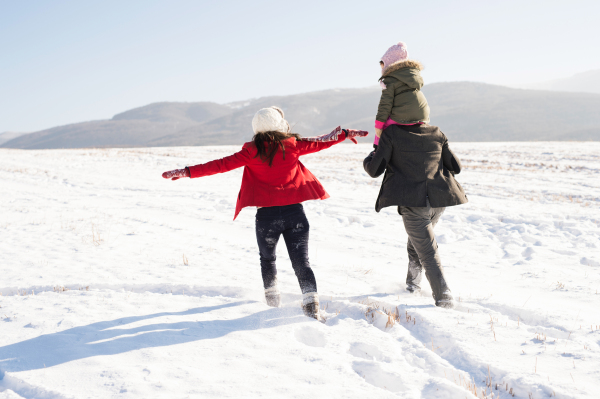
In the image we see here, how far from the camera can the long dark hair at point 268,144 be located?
3.35 m

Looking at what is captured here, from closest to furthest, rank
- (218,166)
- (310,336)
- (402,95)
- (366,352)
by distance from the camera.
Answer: (366,352) → (310,336) → (218,166) → (402,95)

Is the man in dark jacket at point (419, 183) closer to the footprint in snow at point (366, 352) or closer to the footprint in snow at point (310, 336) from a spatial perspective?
the footprint in snow at point (366, 352)

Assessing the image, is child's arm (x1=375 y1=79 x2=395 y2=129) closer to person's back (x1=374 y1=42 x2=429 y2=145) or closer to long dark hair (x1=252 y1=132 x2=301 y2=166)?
person's back (x1=374 y1=42 x2=429 y2=145)

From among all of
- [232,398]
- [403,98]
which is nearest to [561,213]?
[403,98]

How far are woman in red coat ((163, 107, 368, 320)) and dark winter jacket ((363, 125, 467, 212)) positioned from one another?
0.72m

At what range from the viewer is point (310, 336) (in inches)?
120

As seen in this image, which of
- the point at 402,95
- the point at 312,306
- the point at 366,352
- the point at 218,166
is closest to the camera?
the point at 366,352

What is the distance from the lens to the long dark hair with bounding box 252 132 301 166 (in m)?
3.35

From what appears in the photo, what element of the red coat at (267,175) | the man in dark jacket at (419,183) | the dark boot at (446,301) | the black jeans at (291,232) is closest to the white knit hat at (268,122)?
the red coat at (267,175)

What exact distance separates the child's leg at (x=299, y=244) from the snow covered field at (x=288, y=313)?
347mm

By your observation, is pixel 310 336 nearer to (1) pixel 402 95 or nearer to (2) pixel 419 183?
(2) pixel 419 183


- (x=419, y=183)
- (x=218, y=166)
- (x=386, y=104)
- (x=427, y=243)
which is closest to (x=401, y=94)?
(x=386, y=104)

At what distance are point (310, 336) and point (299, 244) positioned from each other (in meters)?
0.82

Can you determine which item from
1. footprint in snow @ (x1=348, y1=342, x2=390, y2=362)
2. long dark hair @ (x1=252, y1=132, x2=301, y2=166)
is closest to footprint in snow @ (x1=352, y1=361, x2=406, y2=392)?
footprint in snow @ (x1=348, y1=342, x2=390, y2=362)
